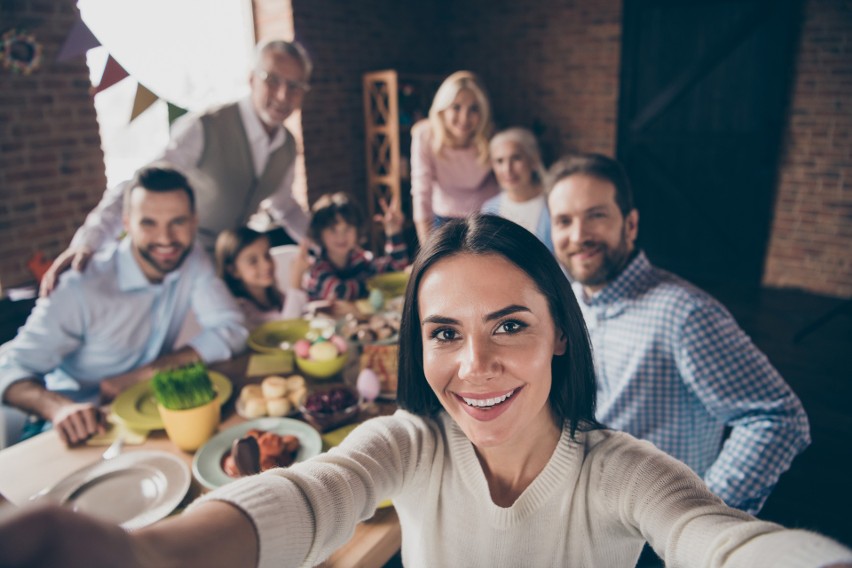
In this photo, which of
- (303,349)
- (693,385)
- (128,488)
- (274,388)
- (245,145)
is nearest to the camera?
(128,488)

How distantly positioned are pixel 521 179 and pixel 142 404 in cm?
210

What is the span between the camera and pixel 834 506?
2.26 m

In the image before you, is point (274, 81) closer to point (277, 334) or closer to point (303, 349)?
point (277, 334)

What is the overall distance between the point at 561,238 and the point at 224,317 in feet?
4.04

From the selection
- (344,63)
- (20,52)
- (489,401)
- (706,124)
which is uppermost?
(344,63)

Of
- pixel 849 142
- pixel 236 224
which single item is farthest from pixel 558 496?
pixel 849 142

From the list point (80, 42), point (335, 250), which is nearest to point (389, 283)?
point (335, 250)

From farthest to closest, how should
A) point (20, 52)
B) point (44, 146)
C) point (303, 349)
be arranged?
point (44, 146)
point (20, 52)
point (303, 349)

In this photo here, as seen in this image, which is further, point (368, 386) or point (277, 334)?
point (277, 334)

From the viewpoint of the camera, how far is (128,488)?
3.69ft

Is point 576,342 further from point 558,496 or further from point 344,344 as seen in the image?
point 344,344

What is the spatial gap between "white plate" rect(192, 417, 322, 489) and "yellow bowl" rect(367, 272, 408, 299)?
1225mm

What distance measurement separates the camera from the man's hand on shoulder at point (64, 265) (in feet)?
6.00

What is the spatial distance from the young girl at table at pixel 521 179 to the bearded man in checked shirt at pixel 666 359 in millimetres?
1220
